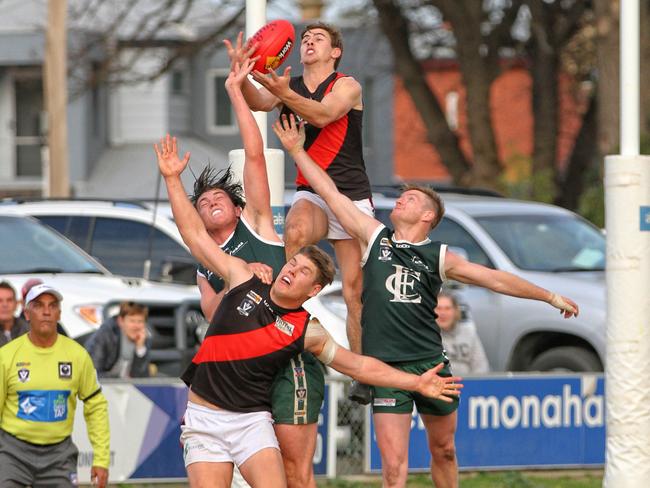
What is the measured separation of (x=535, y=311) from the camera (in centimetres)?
1362

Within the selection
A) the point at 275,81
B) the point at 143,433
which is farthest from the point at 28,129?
the point at 275,81

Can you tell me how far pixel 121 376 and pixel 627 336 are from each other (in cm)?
427

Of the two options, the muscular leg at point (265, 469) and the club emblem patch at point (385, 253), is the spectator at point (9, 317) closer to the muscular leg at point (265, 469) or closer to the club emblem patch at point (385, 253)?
the club emblem patch at point (385, 253)

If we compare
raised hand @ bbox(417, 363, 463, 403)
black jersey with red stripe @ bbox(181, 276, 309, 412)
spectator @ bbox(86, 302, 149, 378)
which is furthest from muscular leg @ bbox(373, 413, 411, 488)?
spectator @ bbox(86, 302, 149, 378)

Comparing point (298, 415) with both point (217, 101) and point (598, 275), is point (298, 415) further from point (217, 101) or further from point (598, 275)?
point (217, 101)

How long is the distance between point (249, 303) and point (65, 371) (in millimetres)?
2017

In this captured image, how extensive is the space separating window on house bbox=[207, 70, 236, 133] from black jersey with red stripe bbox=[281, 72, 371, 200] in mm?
29617

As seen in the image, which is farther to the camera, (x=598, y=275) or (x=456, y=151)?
(x=456, y=151)

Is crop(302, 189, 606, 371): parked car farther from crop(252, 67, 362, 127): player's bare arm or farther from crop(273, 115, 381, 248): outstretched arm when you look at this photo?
crop(252, 67, 362, 127): player's bare arm

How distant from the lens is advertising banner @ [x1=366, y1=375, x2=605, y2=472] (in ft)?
38.7

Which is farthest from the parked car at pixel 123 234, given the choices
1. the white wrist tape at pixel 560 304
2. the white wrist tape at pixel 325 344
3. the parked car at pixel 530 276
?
the white wrist tape at pixel 325 344

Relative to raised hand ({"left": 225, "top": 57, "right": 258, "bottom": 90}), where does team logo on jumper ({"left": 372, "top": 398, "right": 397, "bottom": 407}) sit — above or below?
below

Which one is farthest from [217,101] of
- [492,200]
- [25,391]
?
[25,391]

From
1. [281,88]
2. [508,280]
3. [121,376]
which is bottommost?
[121,376]
